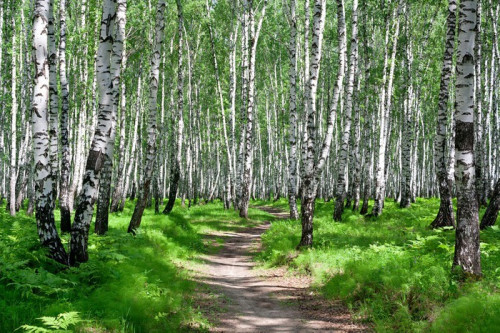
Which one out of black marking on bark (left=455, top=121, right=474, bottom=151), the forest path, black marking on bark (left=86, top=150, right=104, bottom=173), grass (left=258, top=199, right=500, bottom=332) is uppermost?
black marking on bark (left=455, top=121, right=474, bottom=151)

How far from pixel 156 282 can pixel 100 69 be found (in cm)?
432

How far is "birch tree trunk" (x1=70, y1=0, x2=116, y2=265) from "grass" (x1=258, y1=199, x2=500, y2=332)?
505cm

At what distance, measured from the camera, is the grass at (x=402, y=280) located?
515 centimetres

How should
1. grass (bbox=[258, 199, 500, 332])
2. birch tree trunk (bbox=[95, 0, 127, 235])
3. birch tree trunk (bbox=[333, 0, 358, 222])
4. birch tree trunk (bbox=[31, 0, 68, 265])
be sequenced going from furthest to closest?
birch tree trunk (bbox=[333, 0, 358, 222]), birch tree trunk (bbox=[95, 0, 127, 235]), birch tree trunk (bbox=[31, 0, 68, 265]), grass (bbox=[258, 199, 500, 332])

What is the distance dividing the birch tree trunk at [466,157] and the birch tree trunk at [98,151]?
6.45m

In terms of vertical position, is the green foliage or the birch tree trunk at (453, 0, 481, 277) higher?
the birch tree trunk at (453, 0, 481, 277)

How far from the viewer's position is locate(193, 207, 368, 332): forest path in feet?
21.7

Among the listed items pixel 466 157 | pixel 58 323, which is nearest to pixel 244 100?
pixel 466 157

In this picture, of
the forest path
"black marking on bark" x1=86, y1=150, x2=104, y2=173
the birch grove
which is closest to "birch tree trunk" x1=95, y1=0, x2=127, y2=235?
the birch grove

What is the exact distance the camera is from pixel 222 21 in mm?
30719

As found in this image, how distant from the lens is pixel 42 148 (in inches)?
277

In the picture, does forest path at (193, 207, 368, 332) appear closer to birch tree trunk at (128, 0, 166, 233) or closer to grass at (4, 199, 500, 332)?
grass at (4, 199, 500, 332)

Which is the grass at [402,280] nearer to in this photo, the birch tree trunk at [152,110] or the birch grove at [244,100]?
the birch grove at [244,100]

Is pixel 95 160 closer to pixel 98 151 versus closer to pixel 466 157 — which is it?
pixel 98 151
